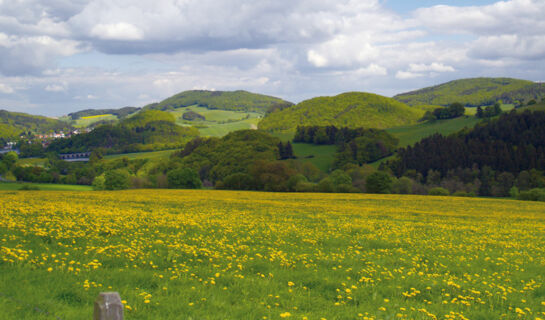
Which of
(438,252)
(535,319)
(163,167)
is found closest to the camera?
(535,319)

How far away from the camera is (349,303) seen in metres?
8.85

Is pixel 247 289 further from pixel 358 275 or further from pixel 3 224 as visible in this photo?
pixel 3 224

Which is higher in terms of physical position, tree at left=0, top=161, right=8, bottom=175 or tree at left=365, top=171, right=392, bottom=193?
tree at left=0, top=161, right=8, bottom=175

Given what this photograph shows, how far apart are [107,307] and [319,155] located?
180871mm

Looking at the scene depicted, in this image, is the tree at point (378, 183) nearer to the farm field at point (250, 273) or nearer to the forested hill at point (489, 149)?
the forested hill at point (489, 149)

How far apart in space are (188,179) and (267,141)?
9516 centimetres

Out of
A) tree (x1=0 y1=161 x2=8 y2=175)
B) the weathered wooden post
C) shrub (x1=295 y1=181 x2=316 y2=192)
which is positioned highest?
the weathered wooden post

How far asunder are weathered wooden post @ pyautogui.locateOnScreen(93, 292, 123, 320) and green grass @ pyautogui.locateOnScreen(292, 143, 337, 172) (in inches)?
6246

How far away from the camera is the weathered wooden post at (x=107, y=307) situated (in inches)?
157

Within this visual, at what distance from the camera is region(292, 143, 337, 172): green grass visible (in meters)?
167

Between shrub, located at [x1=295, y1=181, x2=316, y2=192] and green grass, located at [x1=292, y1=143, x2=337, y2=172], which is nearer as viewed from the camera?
shrub, located at [x1=295, y1=181, x2=316, y2=192]

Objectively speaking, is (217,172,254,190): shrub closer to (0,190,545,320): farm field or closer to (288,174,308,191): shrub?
(288,174,308,191): shrub

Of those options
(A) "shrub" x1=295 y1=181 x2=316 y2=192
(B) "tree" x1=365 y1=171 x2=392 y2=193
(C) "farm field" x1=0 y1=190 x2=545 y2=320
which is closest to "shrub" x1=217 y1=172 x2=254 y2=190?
(A) "shrub" x1=295 y1=181 x2=316 y2=192

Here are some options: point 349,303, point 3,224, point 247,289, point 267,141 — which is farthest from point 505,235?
point 267,141
